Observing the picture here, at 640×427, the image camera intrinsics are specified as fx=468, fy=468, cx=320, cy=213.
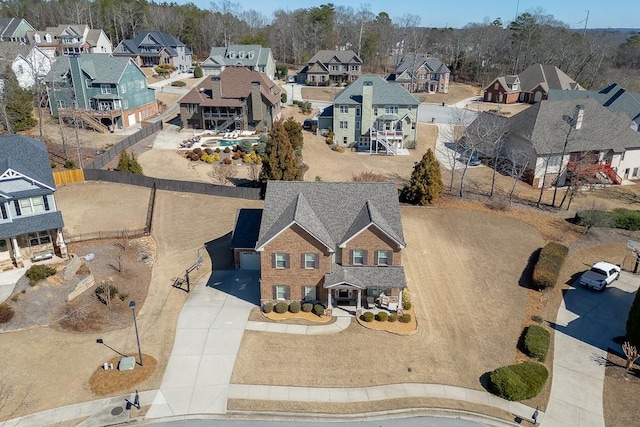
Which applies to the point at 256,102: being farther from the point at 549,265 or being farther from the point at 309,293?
the point at 549,265

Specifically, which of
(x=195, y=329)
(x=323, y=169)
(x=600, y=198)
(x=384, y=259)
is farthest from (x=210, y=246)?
(x=600, y=198)

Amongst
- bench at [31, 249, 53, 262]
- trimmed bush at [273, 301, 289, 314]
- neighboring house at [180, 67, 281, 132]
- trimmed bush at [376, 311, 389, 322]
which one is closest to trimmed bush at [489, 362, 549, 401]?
trimmed bush at [376, 311, 389, 322]

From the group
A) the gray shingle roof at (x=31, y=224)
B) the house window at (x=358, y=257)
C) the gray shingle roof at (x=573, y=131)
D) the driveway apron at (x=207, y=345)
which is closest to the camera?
the driveway apron at (x=207, y=345)

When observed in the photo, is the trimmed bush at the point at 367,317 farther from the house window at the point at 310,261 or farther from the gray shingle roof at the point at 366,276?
the house window at the point at 310,261

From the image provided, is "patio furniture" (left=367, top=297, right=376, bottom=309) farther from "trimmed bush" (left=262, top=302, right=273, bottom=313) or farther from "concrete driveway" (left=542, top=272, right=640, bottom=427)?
"concrete driveway" (left=542, top=272, right=640, bottom=427)

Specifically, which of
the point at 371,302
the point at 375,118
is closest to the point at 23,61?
the point at 375,118

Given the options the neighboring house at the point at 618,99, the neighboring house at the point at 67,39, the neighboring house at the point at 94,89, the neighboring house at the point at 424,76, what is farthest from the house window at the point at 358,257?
the neighboring house at the point at 67,39

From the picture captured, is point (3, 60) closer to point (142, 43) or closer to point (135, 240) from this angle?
point (142, 43)
